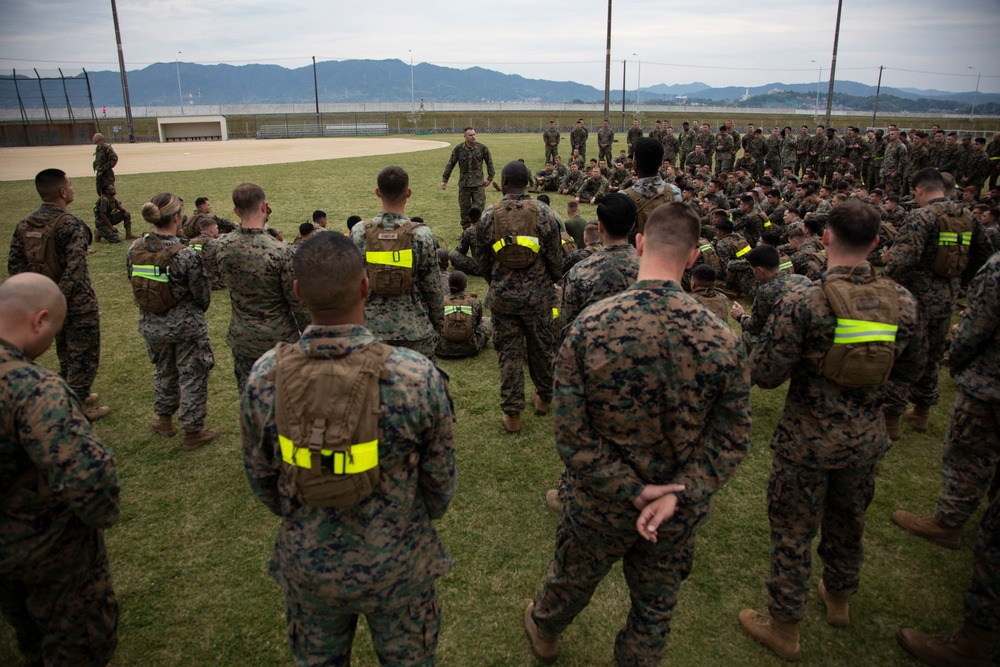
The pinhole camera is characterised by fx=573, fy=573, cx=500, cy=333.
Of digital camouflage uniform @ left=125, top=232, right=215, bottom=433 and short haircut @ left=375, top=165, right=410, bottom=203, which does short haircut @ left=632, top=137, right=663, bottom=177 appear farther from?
digital camouflage uniform @ left=125, top=232, right=215, bottom=433

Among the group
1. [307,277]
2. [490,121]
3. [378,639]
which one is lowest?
[378,639]

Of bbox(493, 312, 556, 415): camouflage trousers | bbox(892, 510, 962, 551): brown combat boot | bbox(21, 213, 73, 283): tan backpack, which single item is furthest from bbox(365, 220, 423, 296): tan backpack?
bbox(892, 510, 962, 551): brown combat boot

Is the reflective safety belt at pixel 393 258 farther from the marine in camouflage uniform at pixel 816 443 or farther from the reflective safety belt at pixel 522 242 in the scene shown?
the marine in camouflage uniform at pixel 816 443

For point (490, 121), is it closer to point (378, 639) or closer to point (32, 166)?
point (32, 166)

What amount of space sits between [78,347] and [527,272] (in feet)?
16.5

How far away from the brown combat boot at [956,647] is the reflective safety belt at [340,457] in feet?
12.2

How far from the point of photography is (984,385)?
3.94 metres

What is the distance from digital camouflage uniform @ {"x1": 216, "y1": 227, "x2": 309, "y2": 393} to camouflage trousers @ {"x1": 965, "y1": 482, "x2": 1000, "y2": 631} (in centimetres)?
533

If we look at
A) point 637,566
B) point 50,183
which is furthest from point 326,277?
point 50,183

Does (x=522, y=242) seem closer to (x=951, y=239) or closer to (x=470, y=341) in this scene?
(x=470, y=341)

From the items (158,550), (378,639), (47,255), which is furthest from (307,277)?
(47,255)

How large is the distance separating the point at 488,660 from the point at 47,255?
19.6 ft

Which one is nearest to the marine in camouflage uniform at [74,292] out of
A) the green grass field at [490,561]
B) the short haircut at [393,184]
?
the green grass field at [490,561]

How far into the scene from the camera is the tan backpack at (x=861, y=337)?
10.5ft
